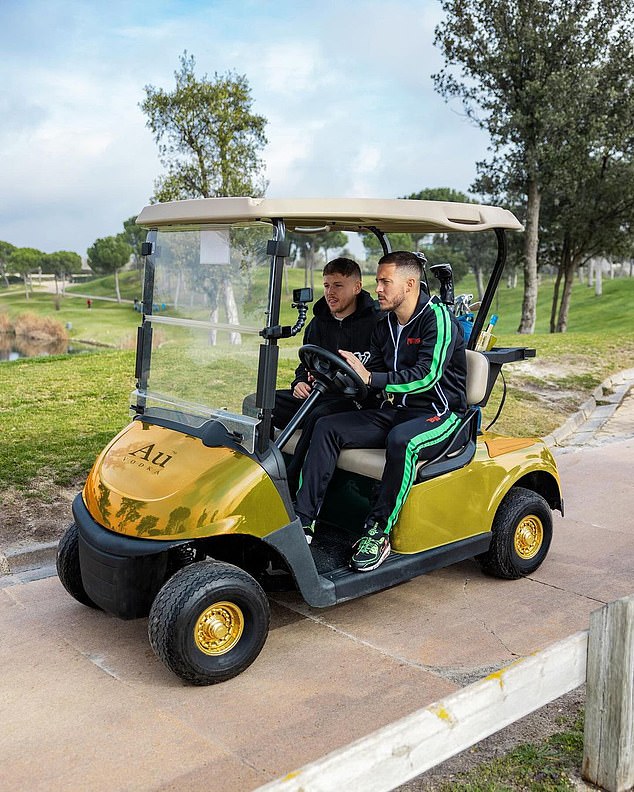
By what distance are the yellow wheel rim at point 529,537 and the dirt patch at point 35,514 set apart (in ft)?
8.35

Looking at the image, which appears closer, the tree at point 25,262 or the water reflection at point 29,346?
the water reflection at point 29,346

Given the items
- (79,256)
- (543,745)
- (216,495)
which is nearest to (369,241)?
(216,495)

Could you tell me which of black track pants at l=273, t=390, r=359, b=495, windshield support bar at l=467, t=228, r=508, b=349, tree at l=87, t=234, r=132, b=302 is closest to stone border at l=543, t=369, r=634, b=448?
windshield support bar at l=467, t=228, r=508, b=349

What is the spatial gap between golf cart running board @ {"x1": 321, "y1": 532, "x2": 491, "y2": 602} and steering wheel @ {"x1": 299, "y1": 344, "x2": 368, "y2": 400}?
29.5 inches

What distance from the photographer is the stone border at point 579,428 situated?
14.5 feet

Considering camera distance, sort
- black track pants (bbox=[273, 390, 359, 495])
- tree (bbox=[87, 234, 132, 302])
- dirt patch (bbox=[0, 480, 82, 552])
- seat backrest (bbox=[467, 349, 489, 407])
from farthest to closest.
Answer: tree (bbox=[87, 234, 132, 302])
dirt patch (bbox=[0, 480, 82, 552])
seat backrest (bbox=[467, 349, 489, 407])
black track pants (bbox=[273, 390, 359, 495])

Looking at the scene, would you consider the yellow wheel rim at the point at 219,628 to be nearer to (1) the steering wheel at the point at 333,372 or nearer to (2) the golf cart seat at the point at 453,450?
(2) the golf cart seat at the point at 453,450

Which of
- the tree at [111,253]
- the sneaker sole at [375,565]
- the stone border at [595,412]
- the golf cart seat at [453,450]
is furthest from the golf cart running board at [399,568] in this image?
the tree at [111,253]

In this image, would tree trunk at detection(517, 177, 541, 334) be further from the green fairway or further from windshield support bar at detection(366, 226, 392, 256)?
windshield support bar at detection(366, 226, 392, 256)

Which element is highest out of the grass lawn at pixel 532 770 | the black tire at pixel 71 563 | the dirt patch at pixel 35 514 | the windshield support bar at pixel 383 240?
the windshield support bar at pixel 383 240

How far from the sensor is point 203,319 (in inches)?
138

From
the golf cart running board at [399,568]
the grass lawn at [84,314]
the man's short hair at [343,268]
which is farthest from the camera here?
the grass lawn at [84,314]

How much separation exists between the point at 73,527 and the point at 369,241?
2.24 meters

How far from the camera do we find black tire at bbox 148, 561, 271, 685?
2.98 metres
